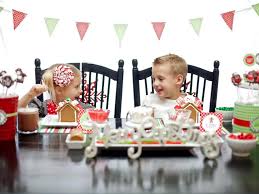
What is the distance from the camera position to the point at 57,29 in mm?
2961

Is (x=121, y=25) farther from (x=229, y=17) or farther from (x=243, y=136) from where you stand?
(x=243, y=136)

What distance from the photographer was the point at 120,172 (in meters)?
1.12

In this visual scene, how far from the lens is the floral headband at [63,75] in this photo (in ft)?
6.63

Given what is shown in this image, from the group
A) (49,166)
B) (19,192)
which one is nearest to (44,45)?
(49,166)

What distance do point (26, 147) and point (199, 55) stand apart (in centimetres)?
190

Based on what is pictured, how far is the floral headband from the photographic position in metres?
2.02

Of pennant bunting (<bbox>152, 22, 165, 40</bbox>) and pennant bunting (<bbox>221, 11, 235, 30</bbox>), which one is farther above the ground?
pennant bunting (<bbox>221, 11, 235, 30</bbox>)

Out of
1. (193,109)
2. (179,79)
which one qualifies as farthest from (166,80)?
(193,109)

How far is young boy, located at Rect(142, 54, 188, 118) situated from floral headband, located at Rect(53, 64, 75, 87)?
0.48 meters

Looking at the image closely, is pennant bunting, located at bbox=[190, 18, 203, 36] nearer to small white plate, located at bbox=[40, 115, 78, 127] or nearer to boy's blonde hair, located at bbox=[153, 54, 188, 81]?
boy's blonde hair, located at bbox=[153, 54, 188, 81]

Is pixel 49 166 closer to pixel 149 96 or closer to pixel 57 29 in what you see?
pixel 149 96

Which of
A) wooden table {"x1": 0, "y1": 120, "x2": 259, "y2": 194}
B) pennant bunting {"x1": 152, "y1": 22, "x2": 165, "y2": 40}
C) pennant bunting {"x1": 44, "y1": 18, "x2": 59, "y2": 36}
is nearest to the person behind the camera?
wooden table {"x1": 0, "y1": 120, "x2": 259, "y2": 194}

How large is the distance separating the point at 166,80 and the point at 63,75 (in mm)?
588

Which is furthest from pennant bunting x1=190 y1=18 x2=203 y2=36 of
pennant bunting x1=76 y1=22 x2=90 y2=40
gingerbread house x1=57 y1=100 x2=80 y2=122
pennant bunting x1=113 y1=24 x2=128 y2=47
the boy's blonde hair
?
gingerbread house x1=57 y1=100 x2=80 y2=122
